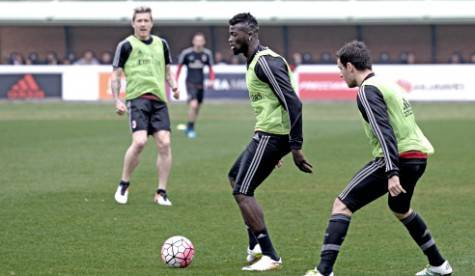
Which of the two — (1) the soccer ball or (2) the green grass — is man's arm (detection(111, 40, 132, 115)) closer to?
(2) the green grass

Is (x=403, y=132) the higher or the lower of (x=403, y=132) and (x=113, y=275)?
the higher

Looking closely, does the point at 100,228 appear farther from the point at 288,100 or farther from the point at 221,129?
the point at 221,129

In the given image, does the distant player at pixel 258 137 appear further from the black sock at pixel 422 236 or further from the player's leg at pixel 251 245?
the black sock at pixel 422 236

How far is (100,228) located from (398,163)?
13.1 ft

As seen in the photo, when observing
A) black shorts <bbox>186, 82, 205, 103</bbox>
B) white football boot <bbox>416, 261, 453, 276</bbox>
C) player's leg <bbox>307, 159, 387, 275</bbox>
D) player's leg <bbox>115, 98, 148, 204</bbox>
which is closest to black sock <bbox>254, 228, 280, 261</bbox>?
player's leg <bbox>307, 159, 387, 275</bbox>

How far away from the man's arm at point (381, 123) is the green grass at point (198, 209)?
123cm

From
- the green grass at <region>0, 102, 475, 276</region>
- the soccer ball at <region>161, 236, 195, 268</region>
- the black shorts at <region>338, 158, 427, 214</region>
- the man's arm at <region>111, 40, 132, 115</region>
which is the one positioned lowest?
the green grass at <region>0, 102, 475, 276</region>

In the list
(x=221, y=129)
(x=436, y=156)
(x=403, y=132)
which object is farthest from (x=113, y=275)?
(x=221, y=129)

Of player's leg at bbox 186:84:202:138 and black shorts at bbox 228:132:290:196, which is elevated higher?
black shorts at bbox 228:132:290:196

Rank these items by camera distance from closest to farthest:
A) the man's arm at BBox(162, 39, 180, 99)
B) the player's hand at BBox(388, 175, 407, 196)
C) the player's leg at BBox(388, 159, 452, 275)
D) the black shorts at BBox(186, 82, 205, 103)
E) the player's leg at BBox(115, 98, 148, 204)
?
the player's hand at BBox(388, 175, 407, 196) → the player's leg at BBox(388, 159, 452, 275) → the player's leg at BBox(115, 98, 148, 204) → the man's arm at BBox(162, 39, 180, 99) → the black shorts at BBox(186, 82, 205, 103)

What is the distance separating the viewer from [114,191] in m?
13.8

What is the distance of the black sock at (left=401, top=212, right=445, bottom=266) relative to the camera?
27.0ft

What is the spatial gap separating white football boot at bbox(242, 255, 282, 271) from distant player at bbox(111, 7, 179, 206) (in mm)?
4121

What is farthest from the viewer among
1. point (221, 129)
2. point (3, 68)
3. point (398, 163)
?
point (3, 68)
